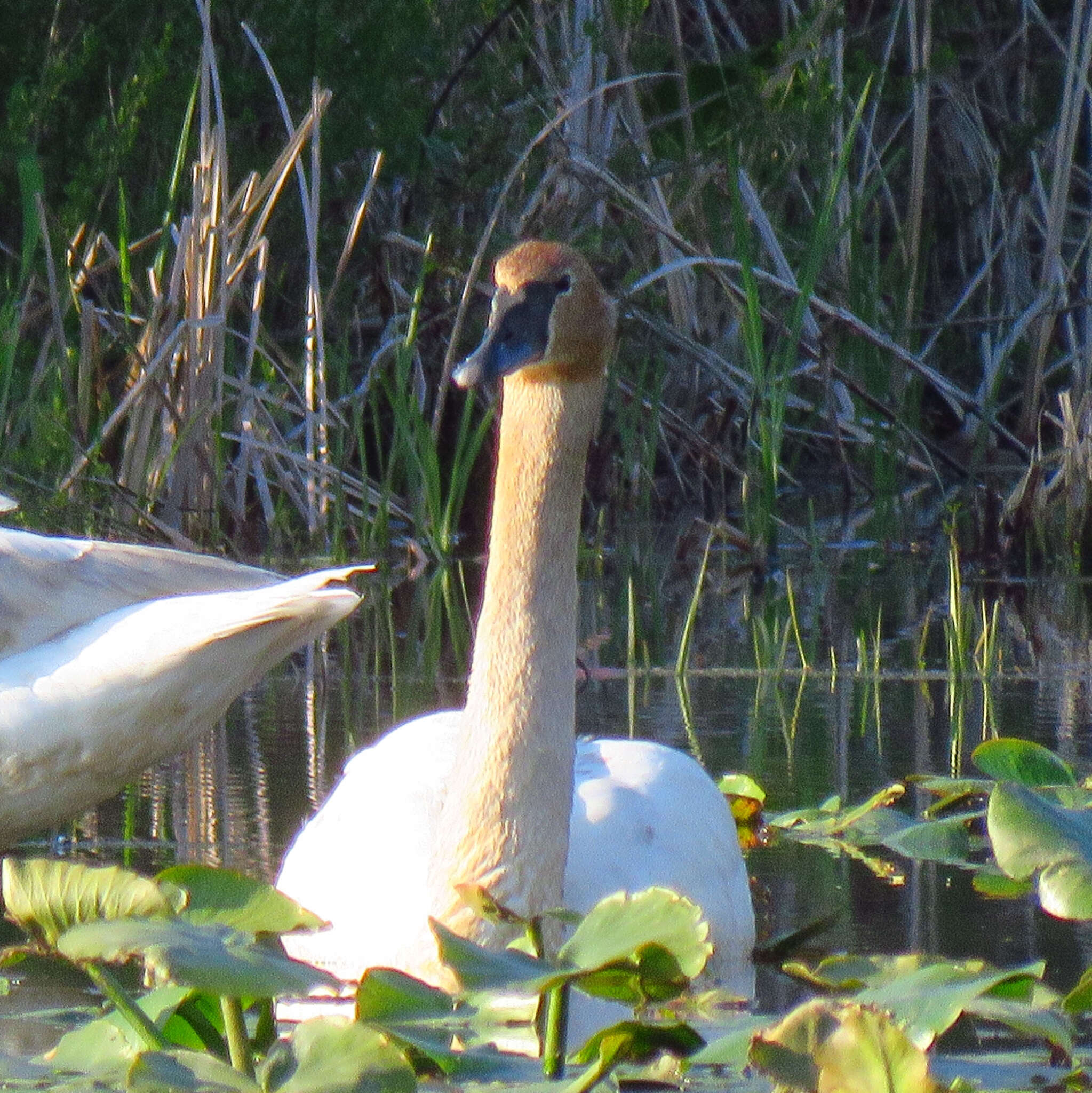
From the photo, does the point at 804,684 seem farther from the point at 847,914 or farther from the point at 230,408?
the point at 230,408

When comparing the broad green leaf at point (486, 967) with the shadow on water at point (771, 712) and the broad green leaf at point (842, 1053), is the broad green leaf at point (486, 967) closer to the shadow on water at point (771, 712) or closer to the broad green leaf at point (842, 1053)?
the broad green leaf at point (842, 1053)

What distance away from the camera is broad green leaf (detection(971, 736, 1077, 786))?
3.25 meters

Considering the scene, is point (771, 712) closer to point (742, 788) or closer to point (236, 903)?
point (742, 788)

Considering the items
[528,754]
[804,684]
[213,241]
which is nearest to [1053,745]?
[804,684]

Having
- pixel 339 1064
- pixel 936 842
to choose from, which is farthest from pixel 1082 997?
pixel 936 842

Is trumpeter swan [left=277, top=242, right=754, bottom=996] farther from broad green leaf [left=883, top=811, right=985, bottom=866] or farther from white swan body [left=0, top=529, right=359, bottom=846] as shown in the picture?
broad green leaf [left=883, top=811, right=985, bottom=866]

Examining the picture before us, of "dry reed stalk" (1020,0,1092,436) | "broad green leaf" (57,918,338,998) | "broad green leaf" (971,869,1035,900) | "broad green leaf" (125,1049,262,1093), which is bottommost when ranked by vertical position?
"broad green leaf" (971,869,1035,900)

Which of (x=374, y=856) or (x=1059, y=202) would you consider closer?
(x=374, y=856)

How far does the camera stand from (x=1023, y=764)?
10.8 ft

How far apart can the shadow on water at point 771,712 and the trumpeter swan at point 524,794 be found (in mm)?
109

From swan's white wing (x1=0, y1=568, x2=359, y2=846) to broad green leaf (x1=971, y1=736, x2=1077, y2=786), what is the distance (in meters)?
1.13

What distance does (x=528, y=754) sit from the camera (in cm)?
245

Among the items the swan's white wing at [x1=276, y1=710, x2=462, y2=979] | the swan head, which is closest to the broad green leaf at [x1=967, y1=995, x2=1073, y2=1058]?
the swan's white wing at [x1=276, y1=710, x2=462, y2=979]

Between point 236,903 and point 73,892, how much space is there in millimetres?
174
